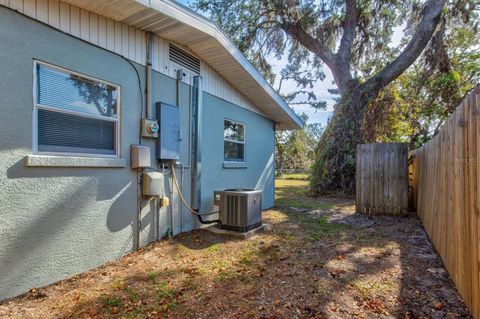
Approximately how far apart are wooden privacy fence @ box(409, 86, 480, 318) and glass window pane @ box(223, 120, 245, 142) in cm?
426

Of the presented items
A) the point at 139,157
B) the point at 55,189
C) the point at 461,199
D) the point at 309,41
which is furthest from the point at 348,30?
the point at 55,189

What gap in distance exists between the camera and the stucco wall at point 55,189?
287 cm

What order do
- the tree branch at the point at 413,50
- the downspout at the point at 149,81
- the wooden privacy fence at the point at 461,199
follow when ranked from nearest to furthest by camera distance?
the wooden privacy fence at the point at 461,199 < the downspout at the point at 149,81 < the tree branch at the point at 413,50

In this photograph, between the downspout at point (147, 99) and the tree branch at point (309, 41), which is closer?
the downspout at point (147, 99)

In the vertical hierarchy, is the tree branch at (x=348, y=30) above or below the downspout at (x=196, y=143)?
above

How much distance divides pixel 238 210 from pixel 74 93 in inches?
129

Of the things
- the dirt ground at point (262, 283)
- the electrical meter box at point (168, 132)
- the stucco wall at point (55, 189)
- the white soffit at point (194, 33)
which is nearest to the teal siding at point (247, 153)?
the white soffit at point (194, 33)

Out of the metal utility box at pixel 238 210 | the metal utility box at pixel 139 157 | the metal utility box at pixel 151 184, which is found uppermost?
the metal utility box at pixel 139 157

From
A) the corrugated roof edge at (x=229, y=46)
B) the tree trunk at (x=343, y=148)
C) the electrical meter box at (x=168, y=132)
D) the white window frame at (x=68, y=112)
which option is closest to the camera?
the white window frame at (x=68, y=112)

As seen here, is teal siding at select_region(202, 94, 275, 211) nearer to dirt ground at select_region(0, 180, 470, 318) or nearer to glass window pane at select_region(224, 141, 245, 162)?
glass window pane at select_region(224, 141, 245, 162)

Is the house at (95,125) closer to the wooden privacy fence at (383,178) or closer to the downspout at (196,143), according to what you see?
the downspout at (196,143)

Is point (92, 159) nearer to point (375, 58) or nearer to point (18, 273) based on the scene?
point (18, 273)

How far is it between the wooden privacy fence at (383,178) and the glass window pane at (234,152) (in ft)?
10.2

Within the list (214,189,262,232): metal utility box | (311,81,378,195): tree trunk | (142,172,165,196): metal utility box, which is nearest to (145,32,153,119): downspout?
(142,172,165,196): metal utility box
